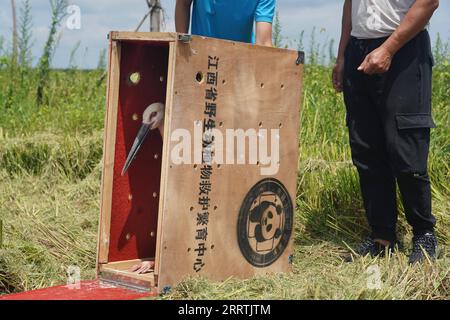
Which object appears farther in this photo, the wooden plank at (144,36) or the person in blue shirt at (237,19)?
the person in blue shirt at (237,19)

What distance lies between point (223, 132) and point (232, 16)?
71 cm

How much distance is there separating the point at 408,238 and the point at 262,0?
151cm

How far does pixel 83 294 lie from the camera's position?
2.85 m

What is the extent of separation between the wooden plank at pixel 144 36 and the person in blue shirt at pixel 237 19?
2.03 feet

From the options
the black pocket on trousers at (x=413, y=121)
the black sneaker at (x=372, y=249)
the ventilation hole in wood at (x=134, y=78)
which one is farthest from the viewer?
the black sneaker at (x=372, y=249)

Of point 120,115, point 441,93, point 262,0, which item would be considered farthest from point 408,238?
point 441,93

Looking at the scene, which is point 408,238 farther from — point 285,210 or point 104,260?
point 104,260

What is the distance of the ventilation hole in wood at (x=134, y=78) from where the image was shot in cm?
308

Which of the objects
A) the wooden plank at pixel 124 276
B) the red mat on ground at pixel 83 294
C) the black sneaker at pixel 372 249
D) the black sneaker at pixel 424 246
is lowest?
the red mat on ground at pixel 83 294

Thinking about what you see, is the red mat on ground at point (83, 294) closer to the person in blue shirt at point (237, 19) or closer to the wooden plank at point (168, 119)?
the wooden plank at point (168, 119)

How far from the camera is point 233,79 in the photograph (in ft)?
9.80

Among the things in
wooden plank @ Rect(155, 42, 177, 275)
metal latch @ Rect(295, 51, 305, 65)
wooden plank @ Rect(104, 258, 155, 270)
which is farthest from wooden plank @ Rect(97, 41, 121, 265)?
metal latch @ Rect(295, 51, 305, 65)

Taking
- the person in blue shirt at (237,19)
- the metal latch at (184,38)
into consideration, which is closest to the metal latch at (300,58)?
the person in blue shirt at (237,19)

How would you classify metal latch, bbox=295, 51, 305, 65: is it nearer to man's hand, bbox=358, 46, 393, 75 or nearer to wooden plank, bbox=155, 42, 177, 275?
man's hand, bbox=358, 46, 393, 75
